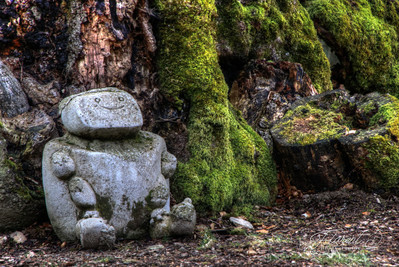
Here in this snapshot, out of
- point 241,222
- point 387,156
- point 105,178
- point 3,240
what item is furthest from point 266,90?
point 3,240

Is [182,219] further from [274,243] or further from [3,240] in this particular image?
[3,240]

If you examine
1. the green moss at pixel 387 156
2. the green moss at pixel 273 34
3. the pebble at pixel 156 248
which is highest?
the green moss at pixel 273 34

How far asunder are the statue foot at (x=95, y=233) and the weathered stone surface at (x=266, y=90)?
10.5ft

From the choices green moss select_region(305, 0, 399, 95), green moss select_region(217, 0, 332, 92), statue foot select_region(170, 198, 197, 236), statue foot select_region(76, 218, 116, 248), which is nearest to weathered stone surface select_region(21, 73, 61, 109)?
statue foot select_region(76, 218, 116, 248)

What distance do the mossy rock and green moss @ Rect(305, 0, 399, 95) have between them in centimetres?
321

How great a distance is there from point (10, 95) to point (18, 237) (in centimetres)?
142

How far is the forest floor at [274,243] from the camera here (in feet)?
10.4

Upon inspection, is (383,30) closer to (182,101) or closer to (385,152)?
(385,152)

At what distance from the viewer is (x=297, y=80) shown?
21.6 ft

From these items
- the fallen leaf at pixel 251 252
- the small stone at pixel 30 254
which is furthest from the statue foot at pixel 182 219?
the small stone at pixel 30 254

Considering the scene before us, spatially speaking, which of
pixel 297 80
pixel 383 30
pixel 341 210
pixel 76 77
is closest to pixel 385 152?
pixel 341 210

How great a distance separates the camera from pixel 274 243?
143 inches

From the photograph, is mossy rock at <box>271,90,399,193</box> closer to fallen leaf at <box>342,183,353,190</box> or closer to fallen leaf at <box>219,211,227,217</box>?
fallen leaf at <box>342,183,353,190</box>

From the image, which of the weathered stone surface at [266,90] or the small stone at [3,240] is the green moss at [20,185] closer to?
the small stone at [3,240]
